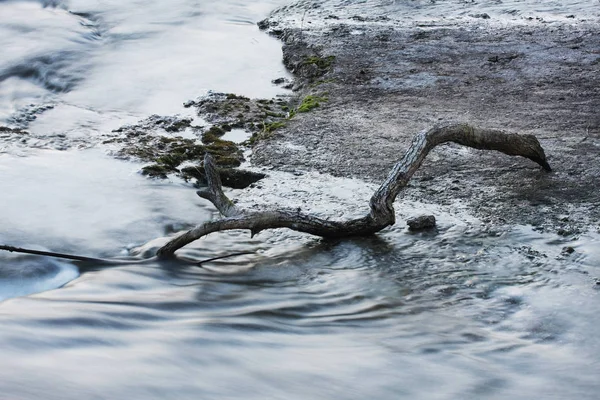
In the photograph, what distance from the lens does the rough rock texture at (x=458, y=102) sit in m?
6.87

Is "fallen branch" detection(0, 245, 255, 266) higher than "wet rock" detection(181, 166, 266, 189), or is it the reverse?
"wet rock" detection(181, 166, 266, 189)

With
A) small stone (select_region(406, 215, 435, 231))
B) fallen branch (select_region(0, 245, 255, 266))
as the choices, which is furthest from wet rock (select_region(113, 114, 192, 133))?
small stone (select_region(406, 215, 435, 231))

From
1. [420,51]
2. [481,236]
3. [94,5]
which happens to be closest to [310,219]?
[481,236]

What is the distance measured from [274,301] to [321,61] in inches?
236

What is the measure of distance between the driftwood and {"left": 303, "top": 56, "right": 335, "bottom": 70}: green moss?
4.07m

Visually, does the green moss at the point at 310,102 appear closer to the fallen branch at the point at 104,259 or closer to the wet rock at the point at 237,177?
the wet rock at the point at 237,177

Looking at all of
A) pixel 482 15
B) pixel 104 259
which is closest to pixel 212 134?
pixel 104 259

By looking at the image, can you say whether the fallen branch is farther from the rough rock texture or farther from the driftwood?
the rough rock texture

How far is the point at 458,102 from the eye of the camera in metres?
9.01

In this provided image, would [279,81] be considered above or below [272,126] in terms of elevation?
above

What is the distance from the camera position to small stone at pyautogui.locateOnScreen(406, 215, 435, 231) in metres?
6.25

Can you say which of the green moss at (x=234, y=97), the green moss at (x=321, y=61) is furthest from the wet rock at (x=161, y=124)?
the green moss at (x=321, y=61)

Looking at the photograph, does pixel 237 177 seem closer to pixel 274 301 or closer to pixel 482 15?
pixel 274 301

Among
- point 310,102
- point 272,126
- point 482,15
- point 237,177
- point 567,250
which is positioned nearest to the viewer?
point 567,250
